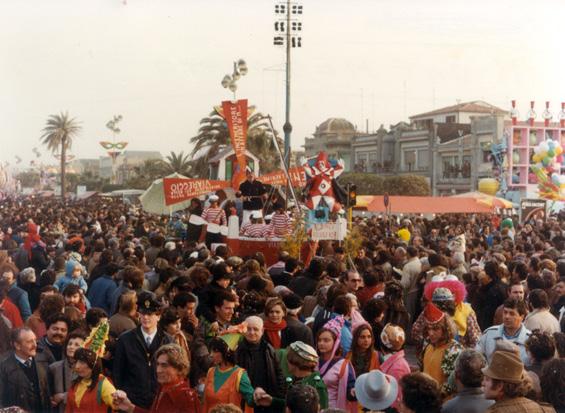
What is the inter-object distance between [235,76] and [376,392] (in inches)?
973

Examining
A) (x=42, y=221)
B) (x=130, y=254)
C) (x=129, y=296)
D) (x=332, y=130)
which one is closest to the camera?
(x=129, y=296)

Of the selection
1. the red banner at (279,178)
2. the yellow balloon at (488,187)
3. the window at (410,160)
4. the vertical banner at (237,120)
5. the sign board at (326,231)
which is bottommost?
the sign board at (326,231)

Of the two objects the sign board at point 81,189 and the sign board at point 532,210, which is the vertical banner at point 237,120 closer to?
the sign board at point 532,210

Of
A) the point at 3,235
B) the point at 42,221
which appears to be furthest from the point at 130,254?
the point at 42,221

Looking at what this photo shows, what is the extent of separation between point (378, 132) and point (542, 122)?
21933mm

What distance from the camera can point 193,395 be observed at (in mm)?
5805

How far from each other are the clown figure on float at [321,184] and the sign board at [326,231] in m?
1.60

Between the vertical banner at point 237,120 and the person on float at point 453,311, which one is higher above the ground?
the vertical banner at point 237,120

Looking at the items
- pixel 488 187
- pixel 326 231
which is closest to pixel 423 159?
pixel 488 187

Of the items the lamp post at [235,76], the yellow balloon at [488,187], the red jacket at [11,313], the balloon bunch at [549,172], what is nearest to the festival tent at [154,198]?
the lamp post at [235,76]

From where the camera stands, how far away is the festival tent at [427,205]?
31.7 m

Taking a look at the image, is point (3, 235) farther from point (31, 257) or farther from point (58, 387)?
point (58, 387)

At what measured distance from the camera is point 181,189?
22.4 m

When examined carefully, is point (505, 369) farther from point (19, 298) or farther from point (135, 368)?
point (19, 298)
